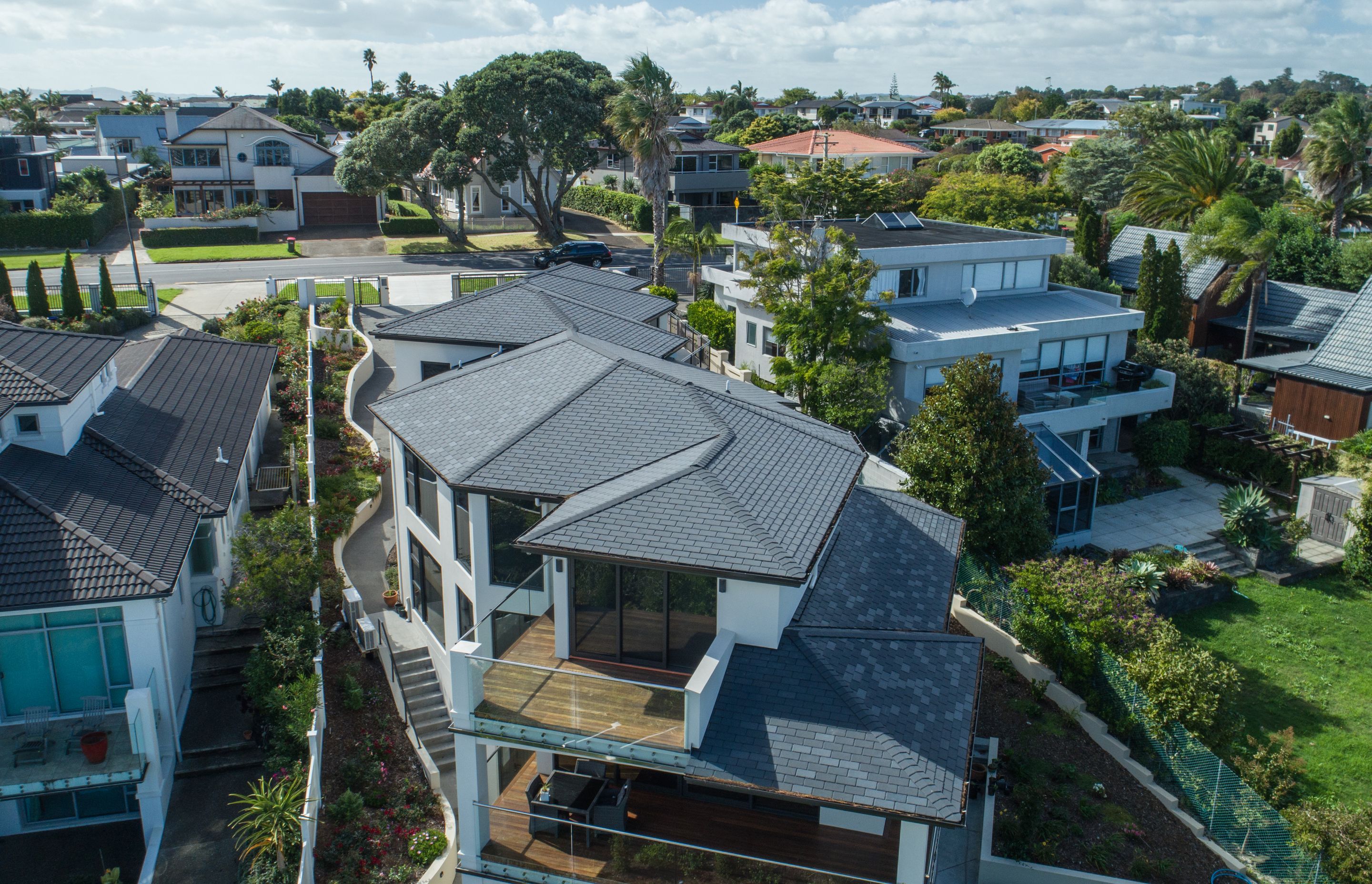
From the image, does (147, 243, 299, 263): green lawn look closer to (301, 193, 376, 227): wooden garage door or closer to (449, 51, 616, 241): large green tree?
(301, 193, 376, 227): wooden garage door

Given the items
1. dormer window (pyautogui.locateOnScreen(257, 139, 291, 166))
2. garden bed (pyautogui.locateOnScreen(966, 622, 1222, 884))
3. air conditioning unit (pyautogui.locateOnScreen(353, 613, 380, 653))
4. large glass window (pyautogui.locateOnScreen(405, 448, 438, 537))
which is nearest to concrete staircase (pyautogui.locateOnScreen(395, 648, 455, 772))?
air conditioning unit (pyautogui.locateOnScreen(353, 613, 380, 653))

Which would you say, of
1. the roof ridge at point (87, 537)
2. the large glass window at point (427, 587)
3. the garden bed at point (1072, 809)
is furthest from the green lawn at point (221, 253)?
the garden bed at point (1072, 809)

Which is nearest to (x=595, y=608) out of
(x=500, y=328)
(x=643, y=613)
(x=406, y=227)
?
(x=643, y=613)

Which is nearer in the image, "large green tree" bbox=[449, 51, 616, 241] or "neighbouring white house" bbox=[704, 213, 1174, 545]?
"neighbouring white house" bbox=[704, 213, 1174, 545]

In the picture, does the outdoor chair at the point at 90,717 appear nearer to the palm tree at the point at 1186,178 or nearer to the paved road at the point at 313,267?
the paved road at the point at 313,267

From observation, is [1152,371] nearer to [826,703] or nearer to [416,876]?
[826,703]

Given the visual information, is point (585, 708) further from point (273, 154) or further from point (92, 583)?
point (273, 154)

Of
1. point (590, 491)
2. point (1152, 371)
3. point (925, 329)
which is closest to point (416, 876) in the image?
point (590, 491)
